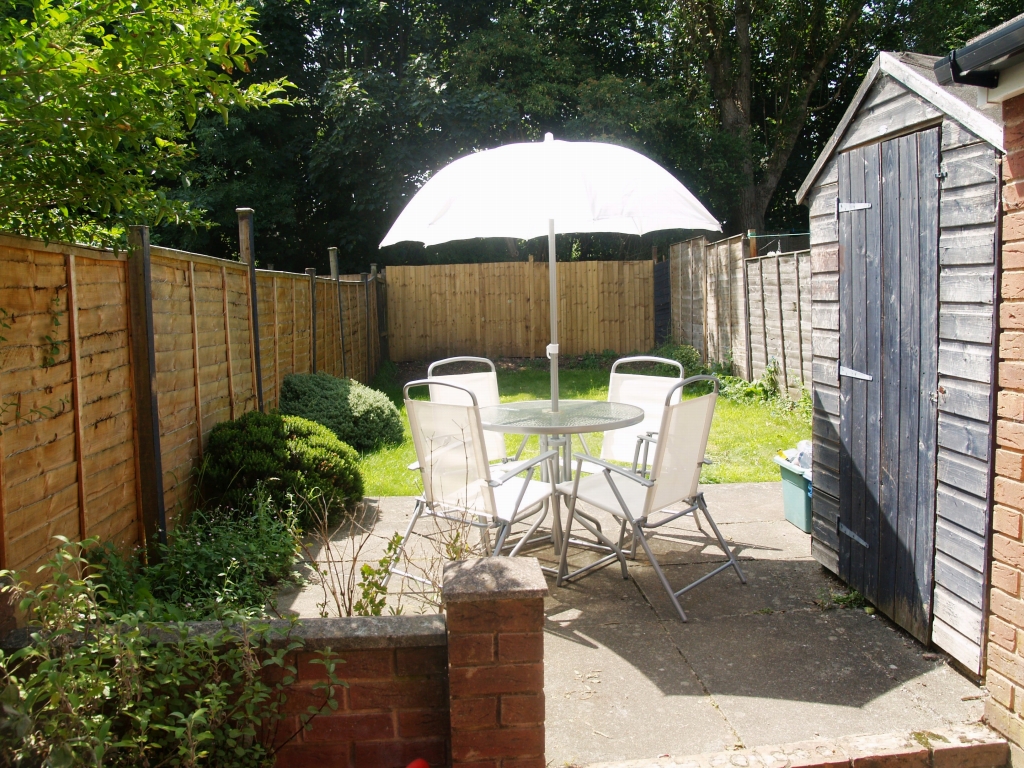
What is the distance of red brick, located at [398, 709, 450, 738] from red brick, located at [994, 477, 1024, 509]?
6.58ft

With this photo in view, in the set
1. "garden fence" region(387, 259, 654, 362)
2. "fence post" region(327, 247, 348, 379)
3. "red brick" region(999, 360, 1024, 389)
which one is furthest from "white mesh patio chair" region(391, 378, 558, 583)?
"garden fence" region(387, 259, 654, 362)

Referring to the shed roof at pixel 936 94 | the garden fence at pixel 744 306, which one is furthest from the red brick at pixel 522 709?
the garden fence at pixel 744 306

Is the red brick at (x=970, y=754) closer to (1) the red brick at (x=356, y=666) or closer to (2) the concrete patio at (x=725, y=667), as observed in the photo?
(2) the concrete patio at (x=725, y=667)

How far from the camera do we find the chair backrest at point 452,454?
13.0ft

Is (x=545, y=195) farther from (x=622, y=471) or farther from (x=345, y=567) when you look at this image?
(x=345, y=567)

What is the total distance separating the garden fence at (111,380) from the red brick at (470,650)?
5.01 feet

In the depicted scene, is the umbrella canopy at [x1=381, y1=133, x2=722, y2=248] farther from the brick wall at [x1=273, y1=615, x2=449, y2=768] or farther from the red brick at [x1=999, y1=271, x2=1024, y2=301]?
the brick wall at [x1=273, y1=615, x2=449, y2=768]

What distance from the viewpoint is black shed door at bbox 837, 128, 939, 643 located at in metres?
3.24

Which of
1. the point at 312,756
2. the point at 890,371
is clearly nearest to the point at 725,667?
the point at 890,371

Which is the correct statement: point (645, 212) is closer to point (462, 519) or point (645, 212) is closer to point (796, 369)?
point (462, 519)

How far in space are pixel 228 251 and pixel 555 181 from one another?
1513cm

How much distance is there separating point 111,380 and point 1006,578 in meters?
3.72

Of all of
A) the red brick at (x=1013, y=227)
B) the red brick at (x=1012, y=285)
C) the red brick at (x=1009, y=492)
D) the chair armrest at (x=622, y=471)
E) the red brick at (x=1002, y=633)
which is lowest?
the red brick at (x=1002, y=633)

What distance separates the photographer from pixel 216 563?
12.6ft
